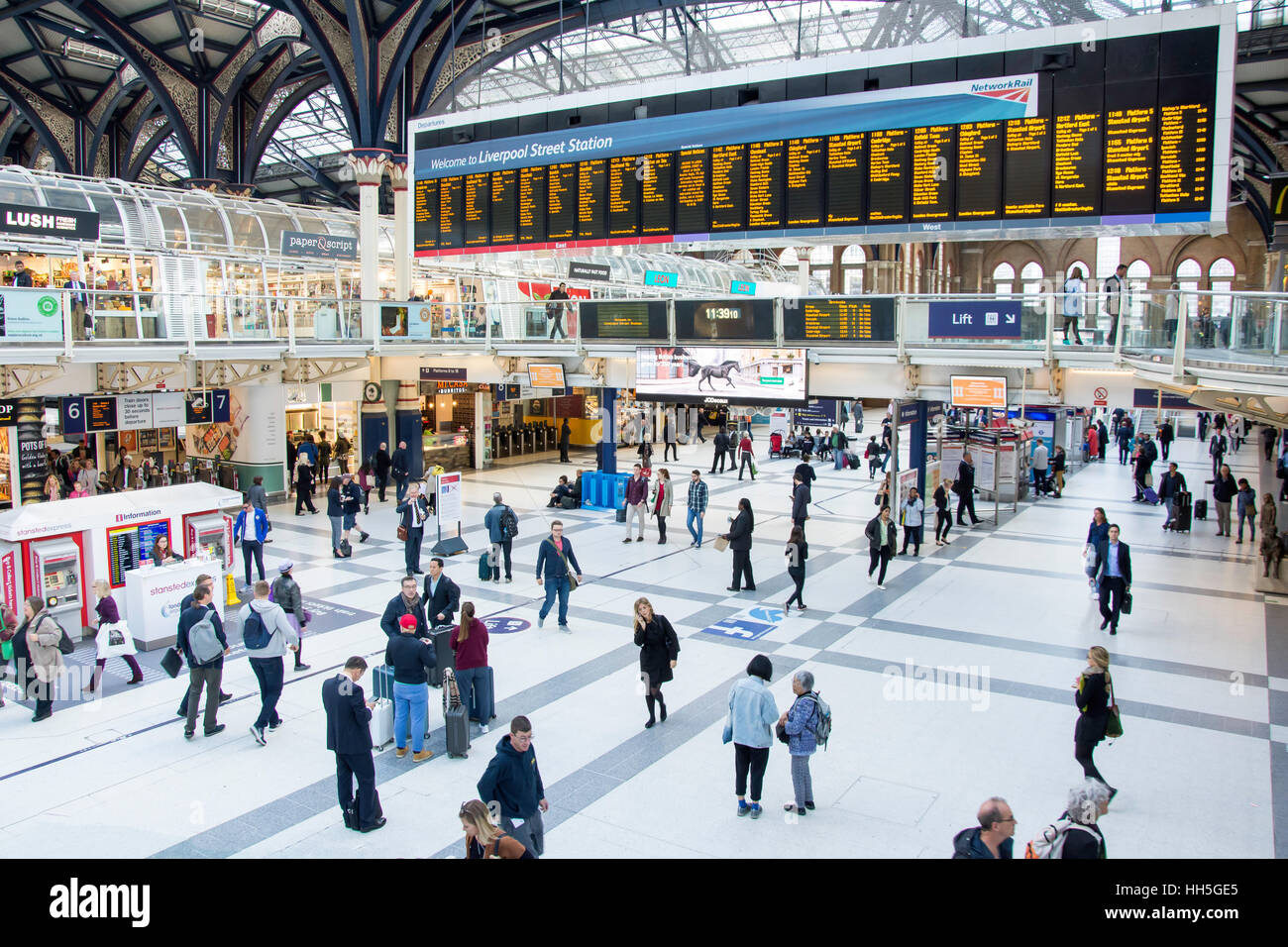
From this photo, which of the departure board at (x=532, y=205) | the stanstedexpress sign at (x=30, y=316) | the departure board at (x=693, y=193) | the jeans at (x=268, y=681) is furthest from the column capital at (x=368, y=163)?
the jeans at (x=268, y=681)

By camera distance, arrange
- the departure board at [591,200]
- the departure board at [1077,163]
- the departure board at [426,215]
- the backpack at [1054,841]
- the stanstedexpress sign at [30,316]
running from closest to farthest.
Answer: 1. the backpack at [1054,841]
2. the departure board at [1077,163]
3. the stanstedexpress sign at [30,316]
4. the departure board at [591,200]
5. the departure board at [426,215]

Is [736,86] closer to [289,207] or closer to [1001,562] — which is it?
[1001,562]

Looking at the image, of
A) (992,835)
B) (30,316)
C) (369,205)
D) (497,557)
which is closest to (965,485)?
(497,557)

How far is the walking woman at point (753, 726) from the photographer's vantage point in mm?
8031

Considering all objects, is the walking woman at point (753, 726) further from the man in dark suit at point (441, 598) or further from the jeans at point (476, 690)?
the man in dark suit at point (441, 598)

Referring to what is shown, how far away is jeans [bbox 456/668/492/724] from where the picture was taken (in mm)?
9789

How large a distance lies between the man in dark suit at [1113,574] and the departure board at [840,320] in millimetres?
5663

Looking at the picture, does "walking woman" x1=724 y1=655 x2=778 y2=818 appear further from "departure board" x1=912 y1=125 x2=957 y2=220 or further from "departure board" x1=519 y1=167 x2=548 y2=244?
"departure board" x1=519 y1=167 x2=548 y2=244

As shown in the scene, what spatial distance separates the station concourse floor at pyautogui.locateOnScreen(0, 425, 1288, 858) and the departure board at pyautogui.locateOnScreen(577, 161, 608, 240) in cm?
677

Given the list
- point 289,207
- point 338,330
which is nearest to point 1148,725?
point 338,330

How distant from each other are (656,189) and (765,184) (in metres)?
2.27

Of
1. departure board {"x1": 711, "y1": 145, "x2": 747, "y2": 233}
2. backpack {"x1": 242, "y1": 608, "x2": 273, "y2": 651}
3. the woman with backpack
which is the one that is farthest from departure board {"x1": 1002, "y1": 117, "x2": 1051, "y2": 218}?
backpack {"x1": 242, "y1": 608, "x2": 273, "y2": 651}

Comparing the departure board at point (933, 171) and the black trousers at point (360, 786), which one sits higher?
the departure board at point (933, 171)

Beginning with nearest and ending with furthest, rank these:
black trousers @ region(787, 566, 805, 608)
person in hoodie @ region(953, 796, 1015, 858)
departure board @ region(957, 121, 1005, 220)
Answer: person in hoodie @ region(953, 796, 1015, 858) < black trousers @ region(787, 566, 805, 608) < departure board @ region(957, 121, 1005, 220)
